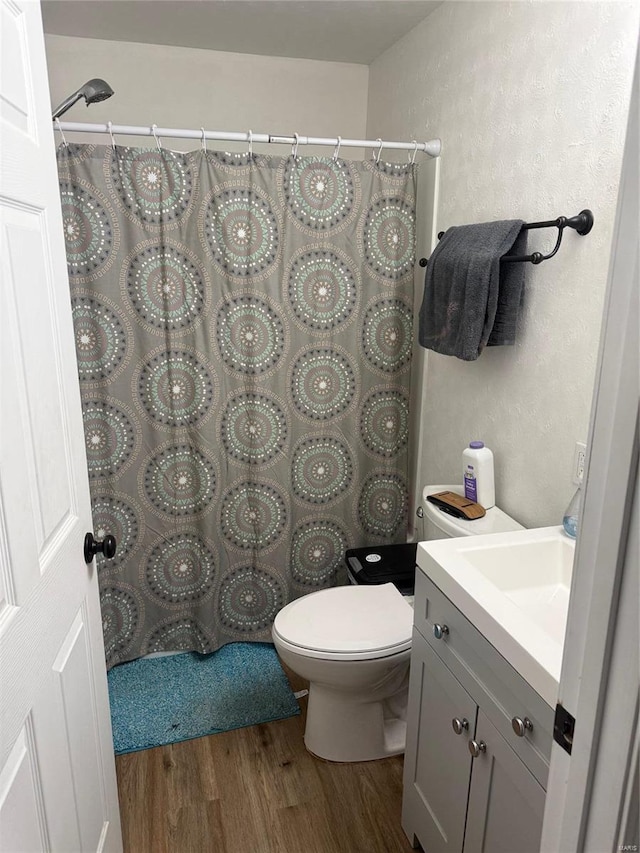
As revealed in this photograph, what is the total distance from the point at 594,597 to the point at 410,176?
1.82 metres

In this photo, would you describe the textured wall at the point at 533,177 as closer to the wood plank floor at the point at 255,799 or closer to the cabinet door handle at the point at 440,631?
the cabinet door handle at the point at 440,631

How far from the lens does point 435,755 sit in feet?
4.62

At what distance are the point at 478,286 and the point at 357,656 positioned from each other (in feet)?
3.61

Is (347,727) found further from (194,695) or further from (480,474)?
(480,474)

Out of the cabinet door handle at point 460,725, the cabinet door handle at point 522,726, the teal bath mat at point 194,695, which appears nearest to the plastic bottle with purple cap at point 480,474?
the cabinet door handle at point 460,725

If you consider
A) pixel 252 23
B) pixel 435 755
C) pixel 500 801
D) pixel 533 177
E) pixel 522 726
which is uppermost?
pixel 252 23

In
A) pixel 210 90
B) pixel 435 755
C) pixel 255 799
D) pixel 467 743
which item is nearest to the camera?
pixel 467 743

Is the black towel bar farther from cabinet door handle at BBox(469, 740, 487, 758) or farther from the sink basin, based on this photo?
cabinet door handle at BBox(469, 740, 487, 758)

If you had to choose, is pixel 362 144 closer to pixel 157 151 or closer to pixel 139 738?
pixel 157 151

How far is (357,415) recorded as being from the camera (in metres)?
2.32

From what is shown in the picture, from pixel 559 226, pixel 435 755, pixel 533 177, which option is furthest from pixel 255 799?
pixel 533 177

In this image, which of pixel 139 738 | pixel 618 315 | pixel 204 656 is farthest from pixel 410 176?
pixel 139 738

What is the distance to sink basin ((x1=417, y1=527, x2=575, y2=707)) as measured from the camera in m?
1.07

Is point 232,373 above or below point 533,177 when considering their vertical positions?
below
